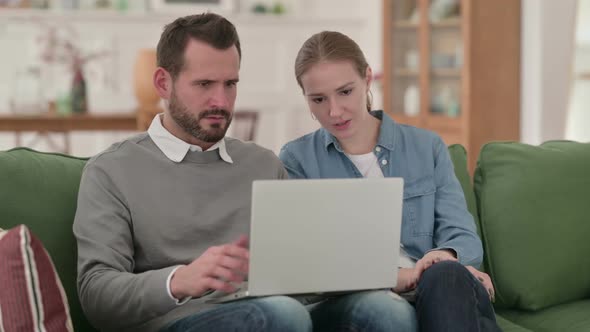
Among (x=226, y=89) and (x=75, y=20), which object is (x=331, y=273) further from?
(x=75, y=20)

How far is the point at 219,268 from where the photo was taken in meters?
1.42

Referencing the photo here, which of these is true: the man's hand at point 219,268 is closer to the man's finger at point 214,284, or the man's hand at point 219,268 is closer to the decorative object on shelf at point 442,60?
the man's finger at point 214,284

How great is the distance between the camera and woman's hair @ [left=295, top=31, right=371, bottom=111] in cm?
198

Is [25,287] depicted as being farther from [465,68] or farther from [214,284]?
[465,68]

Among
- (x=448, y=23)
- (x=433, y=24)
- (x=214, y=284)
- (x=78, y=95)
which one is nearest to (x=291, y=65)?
(x=433, y=24)

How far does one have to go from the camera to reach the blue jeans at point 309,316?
1497 millimetres

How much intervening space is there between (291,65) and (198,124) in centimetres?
517

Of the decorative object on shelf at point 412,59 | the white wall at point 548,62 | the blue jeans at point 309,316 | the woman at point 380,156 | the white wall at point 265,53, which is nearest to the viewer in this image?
the blue jeans at point 309,316

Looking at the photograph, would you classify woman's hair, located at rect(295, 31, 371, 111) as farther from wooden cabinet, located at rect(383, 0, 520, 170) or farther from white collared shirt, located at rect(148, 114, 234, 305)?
wooden cabinet, located at rect(383, 0, 520, 170)

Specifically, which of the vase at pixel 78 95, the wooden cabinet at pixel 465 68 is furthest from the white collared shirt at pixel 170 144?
the wooden cabinet at pixel 465 68

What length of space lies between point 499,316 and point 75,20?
5.09 m

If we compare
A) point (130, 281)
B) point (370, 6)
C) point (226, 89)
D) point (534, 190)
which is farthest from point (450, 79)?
point (130, 281)

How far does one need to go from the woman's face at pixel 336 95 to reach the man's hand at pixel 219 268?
62 centimetres

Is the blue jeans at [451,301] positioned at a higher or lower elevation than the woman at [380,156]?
lower
